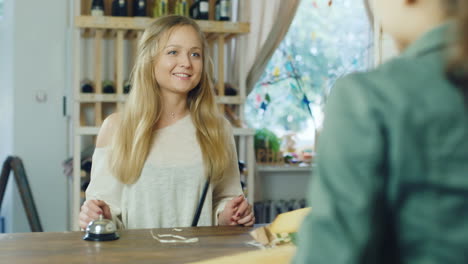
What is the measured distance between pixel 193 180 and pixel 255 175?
2.38 meters

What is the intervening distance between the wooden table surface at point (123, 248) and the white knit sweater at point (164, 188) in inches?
15.4

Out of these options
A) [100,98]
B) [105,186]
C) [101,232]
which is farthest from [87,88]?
[101,232]

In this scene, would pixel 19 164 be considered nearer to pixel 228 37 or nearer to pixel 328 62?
pixel 228 37

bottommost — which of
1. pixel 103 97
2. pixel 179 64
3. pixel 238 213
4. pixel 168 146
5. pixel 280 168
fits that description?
pixel 280 168

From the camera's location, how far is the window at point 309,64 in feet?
15.2

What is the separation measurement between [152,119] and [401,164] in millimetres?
1598

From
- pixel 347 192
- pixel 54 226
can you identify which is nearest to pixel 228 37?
pixel 54 226

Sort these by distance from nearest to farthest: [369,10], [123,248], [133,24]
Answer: [123,248] → [133,24] → [369,10]

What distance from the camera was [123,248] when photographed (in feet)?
4.56

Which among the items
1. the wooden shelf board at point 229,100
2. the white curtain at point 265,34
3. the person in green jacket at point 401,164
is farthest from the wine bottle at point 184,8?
the person in green jacket at point 401,164

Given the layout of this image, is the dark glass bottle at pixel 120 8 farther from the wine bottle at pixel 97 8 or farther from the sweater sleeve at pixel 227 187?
the sweater sleeve at pixel 227 187

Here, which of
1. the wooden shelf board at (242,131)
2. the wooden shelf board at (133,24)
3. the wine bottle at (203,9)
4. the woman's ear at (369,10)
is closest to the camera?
the wooden shelf board at (133,24)

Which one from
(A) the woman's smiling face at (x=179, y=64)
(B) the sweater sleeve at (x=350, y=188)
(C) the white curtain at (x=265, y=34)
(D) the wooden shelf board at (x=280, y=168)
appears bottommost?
(D) the wooden shelf board at (x=280, y=168)

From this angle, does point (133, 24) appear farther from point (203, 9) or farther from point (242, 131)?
point (242, 131)
